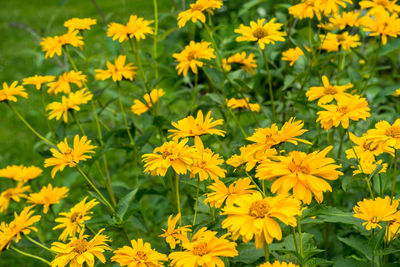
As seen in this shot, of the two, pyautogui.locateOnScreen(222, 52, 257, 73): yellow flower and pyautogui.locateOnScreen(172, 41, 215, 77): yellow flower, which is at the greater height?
pyautogui.locateOnScreen(172, 41, 215, 77): yellow flower

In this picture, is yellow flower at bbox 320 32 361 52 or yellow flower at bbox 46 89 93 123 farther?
yellow flower at bbox 320 32 361 52

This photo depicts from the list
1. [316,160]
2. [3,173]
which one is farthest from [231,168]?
[3,173]

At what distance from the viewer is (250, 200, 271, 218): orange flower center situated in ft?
3.16

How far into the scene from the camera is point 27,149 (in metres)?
4.09

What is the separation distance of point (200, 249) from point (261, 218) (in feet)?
0.55

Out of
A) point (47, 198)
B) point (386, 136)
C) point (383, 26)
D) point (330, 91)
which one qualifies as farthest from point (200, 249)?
point (383, 26)

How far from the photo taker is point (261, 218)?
96cm

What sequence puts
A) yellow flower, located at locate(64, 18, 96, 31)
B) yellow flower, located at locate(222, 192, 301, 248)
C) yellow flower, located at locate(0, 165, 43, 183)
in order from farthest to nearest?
yellow flower, located at locate(0, 165, 43, 183) → yellow flower, located at locate(64, 18, 96, 31) → yellow flower, located at locate(222, 192, 301, 248)

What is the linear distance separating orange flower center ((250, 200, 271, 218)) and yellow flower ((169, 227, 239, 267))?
0.29 feet

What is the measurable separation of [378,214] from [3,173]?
61.2 inches

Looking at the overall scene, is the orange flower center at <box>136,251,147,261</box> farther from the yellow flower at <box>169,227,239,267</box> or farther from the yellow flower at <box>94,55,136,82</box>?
the yellow flower at <box>94,55,136,82</box>

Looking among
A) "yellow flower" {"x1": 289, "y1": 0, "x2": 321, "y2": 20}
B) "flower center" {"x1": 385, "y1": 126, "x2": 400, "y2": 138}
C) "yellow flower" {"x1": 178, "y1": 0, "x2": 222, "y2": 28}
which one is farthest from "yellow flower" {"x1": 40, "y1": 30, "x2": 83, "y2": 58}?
"flower center" {"x1": 385, "y1": 126, "x2": 400, "y2": 138}

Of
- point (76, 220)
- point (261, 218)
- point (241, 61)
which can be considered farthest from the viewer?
point (241, 61)

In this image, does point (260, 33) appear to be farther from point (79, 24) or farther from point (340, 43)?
point (79, 24)
